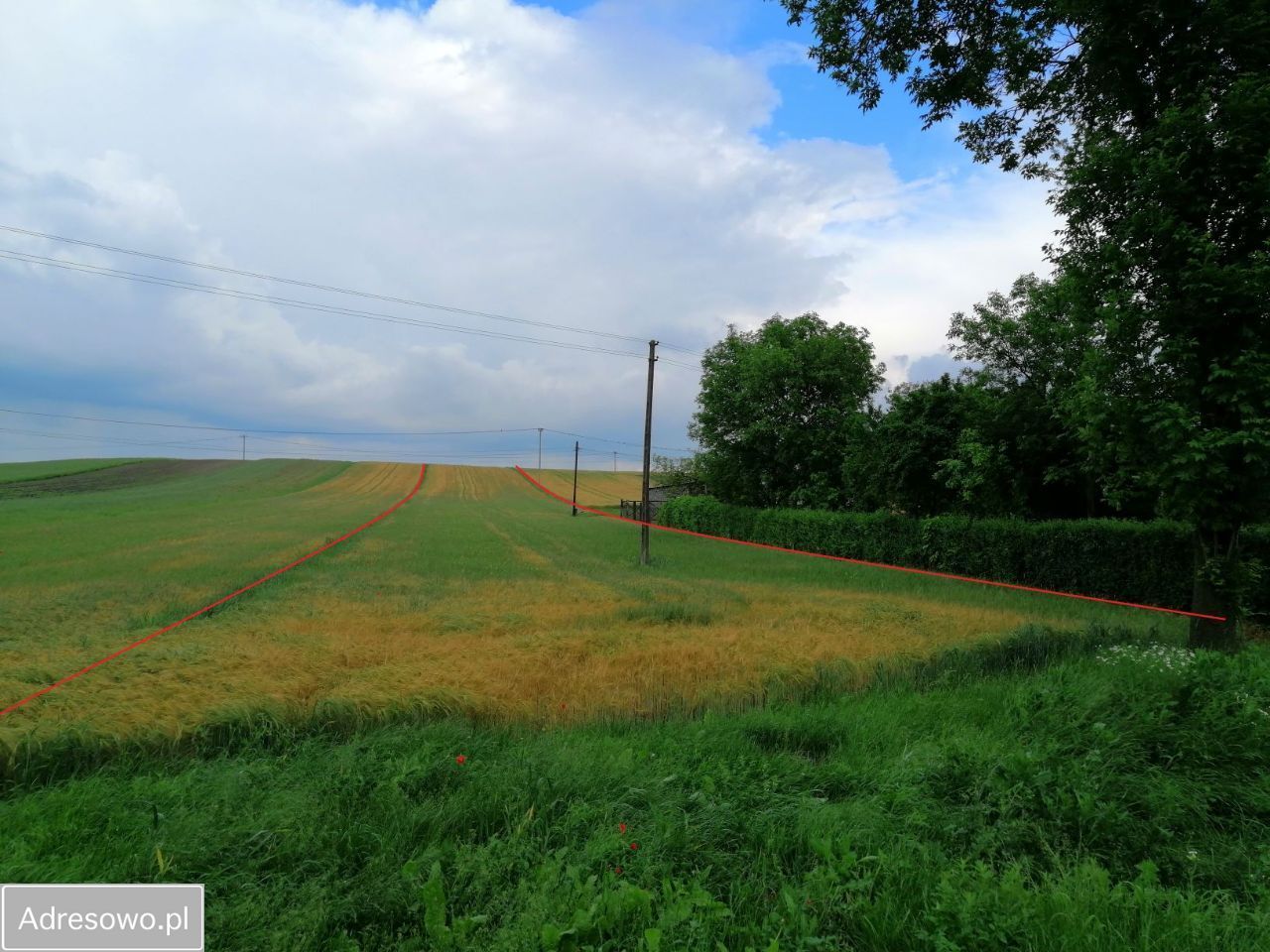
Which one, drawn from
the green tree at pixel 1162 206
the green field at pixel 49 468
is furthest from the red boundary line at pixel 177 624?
the green field at pixel 49 468

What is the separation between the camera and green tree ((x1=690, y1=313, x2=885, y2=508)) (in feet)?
108

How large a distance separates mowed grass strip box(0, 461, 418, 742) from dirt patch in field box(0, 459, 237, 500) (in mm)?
8367

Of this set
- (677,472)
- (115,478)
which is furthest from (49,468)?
(677,472)

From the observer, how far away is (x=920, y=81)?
10.7 metres

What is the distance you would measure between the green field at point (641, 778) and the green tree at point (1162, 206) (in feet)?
9.95

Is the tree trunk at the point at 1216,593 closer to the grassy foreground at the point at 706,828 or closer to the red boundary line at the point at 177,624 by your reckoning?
the grassy foreground at the point at 706,828

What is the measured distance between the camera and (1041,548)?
1688 cm

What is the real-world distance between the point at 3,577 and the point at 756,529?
26.3 m

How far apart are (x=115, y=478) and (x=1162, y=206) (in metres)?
75.0

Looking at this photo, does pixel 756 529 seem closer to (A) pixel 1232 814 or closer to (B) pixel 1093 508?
(B) pixel 1093 508

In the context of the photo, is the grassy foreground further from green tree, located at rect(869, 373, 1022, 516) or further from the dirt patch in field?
the dirt patch in field

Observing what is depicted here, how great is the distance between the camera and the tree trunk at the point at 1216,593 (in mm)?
9812

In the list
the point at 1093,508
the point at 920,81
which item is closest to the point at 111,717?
the point at 920,81

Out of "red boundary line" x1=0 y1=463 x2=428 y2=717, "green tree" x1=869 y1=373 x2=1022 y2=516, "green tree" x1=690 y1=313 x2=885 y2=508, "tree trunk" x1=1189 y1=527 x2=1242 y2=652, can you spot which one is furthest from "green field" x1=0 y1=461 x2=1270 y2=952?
"green tree" x1=690 y1=313 x2=885 y2=508
